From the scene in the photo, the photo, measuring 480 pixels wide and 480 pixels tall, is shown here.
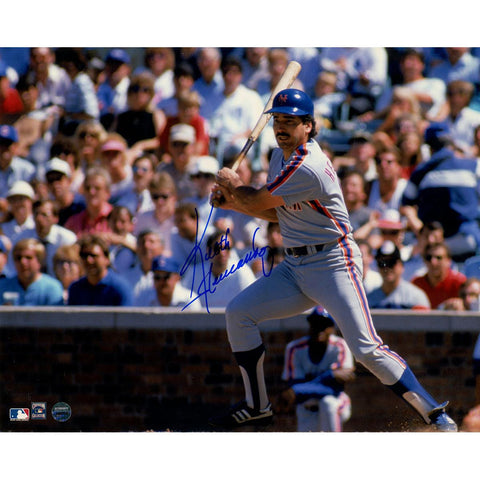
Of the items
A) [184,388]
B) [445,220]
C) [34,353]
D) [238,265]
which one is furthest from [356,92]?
[34,353]

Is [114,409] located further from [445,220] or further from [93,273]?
[445,220]

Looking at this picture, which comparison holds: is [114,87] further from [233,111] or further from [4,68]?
[233,111]

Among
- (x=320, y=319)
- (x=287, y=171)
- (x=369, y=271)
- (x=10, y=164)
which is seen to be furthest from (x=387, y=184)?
(x=10, y=164)

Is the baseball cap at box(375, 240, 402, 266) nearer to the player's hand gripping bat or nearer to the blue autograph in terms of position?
the blue autograph

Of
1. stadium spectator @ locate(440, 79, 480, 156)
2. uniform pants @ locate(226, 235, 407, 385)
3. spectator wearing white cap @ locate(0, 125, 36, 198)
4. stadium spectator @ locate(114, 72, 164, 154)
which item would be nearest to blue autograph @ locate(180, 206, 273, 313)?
stadium spectator @ locate(114, 72, 164, 154)

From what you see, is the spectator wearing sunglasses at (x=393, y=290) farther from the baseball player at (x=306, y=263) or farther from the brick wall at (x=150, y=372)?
the baseball player at (x=306, y=263)

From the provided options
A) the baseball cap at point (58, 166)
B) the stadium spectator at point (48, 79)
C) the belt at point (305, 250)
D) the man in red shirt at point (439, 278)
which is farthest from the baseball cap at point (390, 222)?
the stadium spectator at point (48, 79)
